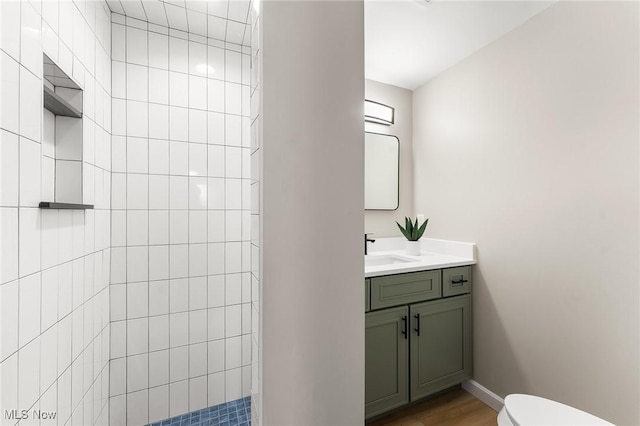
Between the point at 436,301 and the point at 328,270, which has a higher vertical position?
the point at 328,270

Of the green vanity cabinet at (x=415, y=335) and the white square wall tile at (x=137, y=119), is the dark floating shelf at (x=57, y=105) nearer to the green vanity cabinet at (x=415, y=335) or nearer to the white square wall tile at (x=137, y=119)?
the white square wall tile at (x=137, y=119)

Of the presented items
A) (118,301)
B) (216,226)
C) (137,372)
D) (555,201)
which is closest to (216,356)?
(137,372)

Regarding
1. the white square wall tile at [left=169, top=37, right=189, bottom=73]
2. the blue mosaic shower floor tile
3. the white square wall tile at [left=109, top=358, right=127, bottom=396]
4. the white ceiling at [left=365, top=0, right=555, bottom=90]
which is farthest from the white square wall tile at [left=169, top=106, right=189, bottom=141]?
the blue mosaic shower floor tile

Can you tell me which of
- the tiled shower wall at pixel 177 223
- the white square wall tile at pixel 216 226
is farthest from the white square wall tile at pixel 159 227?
the white square wall tile at pixel 216 226

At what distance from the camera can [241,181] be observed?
1.90m

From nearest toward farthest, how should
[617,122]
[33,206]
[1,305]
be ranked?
[1,305]
[33,206]
[617,122]

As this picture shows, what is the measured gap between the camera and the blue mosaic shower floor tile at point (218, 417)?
1.68 metres

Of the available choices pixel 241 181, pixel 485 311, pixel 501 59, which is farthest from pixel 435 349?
pixel 501 59

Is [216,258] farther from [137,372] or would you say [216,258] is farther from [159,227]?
A: [137,372]

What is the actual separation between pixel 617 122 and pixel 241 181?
1.99 metres

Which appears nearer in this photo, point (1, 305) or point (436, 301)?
point (1, 305)

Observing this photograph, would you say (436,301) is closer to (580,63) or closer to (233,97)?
(580,63)

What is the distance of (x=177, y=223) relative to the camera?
5.72 feet

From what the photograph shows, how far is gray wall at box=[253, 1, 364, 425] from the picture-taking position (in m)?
0.79
